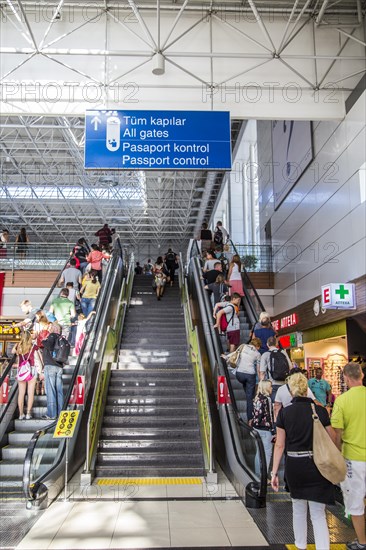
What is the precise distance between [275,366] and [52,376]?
10.7 ft

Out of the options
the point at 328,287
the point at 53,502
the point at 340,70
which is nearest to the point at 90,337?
the point at 53,502

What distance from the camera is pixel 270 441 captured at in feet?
22.2

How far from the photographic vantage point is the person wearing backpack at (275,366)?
7.17m

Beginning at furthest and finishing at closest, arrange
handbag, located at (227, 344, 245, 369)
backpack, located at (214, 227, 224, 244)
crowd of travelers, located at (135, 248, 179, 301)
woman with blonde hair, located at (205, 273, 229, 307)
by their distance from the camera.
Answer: backpack, located at (214, 227, 224, 244), crowd of travelers, located at (135, 248, 179, 301), woman with blonde hair, located at (205, 273, 229, 307), handbag, located at (227, 344, 245, 369)

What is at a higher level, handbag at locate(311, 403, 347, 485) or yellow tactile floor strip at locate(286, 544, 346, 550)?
handbag at locate(311, 403, 347, 485)

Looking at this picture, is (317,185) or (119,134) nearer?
(119,134)

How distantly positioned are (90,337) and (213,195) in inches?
883

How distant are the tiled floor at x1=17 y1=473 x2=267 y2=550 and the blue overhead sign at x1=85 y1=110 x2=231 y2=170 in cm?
573

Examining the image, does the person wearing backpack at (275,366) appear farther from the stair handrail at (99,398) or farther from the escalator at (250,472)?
the stair handrail at (99,398)

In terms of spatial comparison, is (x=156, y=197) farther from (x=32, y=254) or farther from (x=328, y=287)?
(x=328, y=287)

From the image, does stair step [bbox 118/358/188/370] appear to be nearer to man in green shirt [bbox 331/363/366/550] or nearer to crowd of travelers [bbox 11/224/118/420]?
crowd of travelers [bbox 11/224/118/420]

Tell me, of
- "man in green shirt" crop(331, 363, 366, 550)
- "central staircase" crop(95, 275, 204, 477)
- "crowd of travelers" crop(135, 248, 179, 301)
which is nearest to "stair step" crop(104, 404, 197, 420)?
"central staircase" crop(95, 275, 204, 477)

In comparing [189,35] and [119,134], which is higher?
[189,35]

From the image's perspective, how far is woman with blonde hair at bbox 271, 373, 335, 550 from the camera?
3.99m
